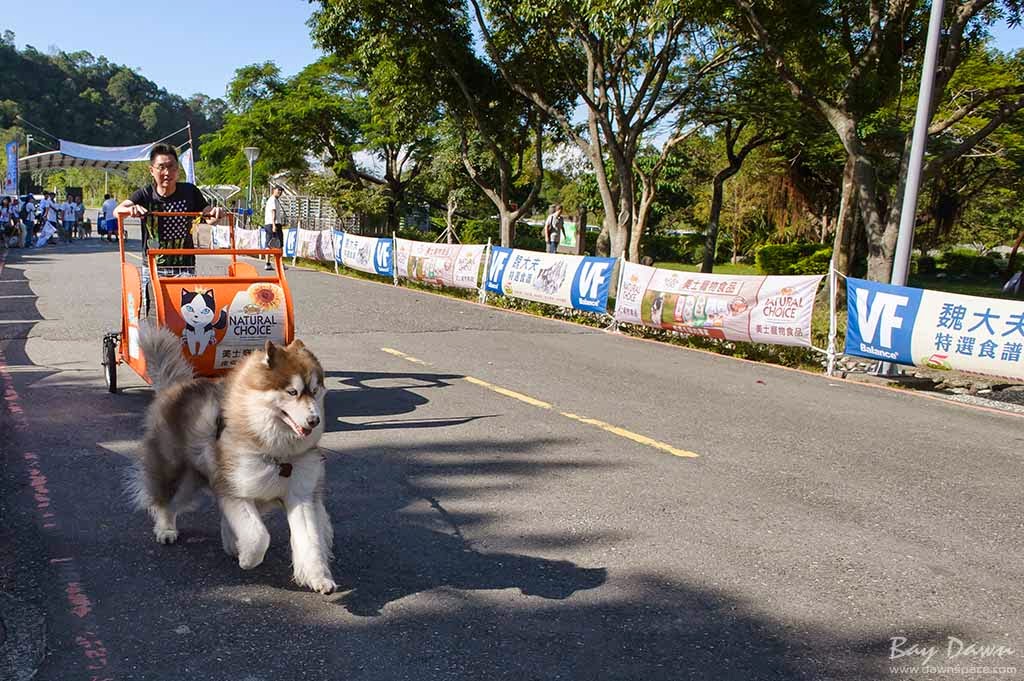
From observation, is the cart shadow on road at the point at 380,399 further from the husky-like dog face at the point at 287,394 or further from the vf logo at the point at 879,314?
the vf logo at the point at 879,314

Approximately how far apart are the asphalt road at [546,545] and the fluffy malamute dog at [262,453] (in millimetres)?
306

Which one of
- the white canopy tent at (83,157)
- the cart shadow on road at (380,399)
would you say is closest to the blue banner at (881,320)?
the cart shadow on road at (380,399)

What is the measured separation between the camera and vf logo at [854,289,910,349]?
37.3ft

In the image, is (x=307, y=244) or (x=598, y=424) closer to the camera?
(x=598, y=424)

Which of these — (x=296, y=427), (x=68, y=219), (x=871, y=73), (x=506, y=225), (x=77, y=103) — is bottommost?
(x=296, y=427)

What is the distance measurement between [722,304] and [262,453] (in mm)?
10603

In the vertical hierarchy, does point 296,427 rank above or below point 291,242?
below

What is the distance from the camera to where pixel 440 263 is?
21.2 m

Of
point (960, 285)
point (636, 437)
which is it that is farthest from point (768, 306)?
point (960, 285)

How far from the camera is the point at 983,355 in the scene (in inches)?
412

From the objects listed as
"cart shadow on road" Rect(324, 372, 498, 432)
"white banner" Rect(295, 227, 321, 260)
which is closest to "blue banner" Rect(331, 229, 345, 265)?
"white banner" Rect(295, 227, 321, 260)

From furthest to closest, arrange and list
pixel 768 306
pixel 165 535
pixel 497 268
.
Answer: pixel 497 268
pixel 768 306
pixel 165 535

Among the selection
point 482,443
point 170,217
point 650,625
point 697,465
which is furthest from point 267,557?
point 170,217

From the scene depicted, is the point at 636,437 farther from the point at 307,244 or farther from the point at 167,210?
the point at 307,244
